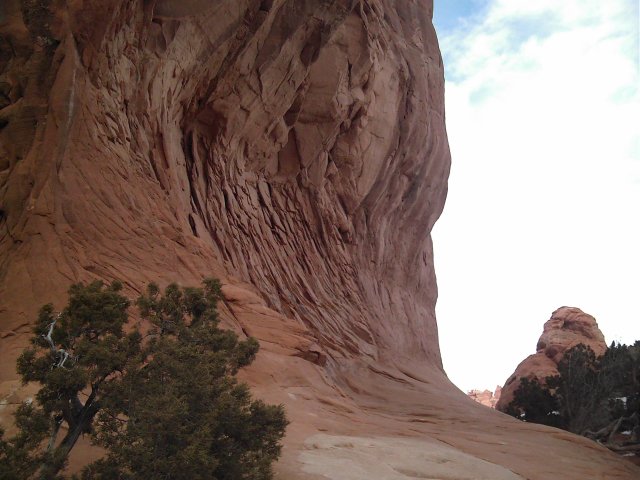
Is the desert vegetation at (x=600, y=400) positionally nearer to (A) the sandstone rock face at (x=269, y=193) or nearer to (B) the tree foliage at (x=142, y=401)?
(A) the sandstone rock face at (x=269, y=193)

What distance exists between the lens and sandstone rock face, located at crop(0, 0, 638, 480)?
1174cm

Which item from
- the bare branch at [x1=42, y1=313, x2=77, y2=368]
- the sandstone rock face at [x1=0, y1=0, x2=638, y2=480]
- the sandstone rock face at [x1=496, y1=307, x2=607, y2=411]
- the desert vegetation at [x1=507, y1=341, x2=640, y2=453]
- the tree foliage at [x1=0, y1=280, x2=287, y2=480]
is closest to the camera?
the tree foliage at [x1=0, y1=280, x2=287, y2=480]

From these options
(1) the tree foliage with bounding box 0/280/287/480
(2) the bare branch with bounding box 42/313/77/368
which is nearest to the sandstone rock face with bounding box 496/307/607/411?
(1) the tree foliage with bounding box 0/280/287/480

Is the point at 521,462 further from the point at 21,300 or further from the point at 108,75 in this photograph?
the point at 108,75

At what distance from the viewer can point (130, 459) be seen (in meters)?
6.55

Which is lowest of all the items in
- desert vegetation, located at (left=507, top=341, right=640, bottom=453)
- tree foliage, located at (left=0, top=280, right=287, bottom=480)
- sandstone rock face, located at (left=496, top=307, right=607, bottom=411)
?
tree foliage, located at (left=0, top=280, right=287, bottom=480)

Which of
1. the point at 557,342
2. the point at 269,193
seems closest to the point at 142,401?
the point at 269,193

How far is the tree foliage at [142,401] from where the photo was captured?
6.59m

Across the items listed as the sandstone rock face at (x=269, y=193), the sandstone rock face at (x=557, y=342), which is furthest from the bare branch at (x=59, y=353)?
the sandstone rock face at (x=557, y=342)

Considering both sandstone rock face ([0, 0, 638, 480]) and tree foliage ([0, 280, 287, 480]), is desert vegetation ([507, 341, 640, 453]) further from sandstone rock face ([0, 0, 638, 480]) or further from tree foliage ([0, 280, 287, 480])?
tree foliage ([0, 280, 287, 480])

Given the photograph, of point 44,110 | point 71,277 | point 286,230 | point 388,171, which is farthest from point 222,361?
point 388,171

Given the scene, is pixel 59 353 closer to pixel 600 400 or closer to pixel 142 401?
pixel 142 401

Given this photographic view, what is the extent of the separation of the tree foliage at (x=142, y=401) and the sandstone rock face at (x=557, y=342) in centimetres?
2894

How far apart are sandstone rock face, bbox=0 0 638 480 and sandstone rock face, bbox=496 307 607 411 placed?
340 inches
